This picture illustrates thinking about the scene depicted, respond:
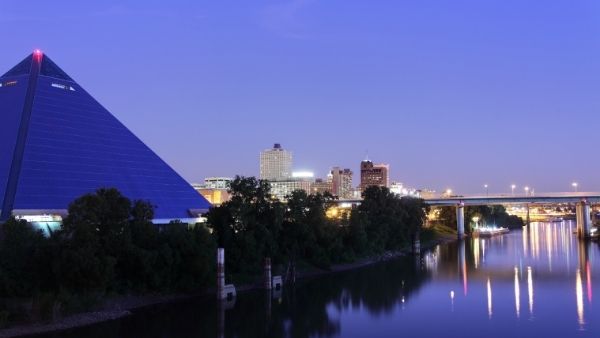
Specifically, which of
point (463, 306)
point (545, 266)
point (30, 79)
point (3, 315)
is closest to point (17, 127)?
point (30, 79)

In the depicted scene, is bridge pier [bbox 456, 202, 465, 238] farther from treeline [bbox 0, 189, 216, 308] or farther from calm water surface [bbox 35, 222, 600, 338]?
treeline [bbox 0, 189, 216, 308]

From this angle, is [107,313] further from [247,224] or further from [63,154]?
[63,154]

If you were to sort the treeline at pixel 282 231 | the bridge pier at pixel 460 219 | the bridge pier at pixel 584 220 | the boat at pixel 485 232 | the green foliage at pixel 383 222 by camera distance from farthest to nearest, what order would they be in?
the boat at pixel 485 232 → the bridge pier at pixel 460 219 → the bridge pier at pixel 584 220 → the green foliage at pixel 383 222 → the treeline at pixel 282 231

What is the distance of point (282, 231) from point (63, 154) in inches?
781

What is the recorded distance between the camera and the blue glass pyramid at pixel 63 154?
46.8 metres

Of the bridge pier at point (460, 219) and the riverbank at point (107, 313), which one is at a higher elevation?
the bridge pier at point (460, 219)

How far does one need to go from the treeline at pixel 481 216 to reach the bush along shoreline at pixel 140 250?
7827 centimetres

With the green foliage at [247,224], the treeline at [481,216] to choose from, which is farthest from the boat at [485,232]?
the green foliage at [247,224]

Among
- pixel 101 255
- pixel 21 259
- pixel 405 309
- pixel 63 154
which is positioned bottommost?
pixel 405 309

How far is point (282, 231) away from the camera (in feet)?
184

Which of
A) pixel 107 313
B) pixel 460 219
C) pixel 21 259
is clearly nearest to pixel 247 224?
pixel 107 313

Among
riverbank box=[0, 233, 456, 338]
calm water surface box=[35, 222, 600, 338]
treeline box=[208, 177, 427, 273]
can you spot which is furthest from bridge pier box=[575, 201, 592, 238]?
riverbank box=[0, 233, 456, 338]

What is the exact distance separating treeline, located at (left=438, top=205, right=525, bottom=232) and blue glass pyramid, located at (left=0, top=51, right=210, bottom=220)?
85305 millimetres

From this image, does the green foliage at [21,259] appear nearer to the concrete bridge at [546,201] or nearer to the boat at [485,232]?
the concrete bridge at [546,201]
